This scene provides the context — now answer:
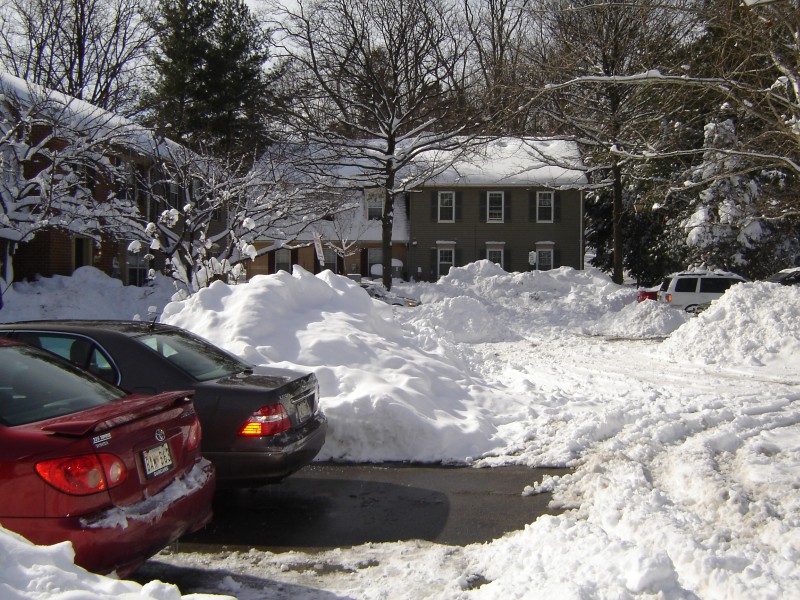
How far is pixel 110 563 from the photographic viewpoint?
387cm

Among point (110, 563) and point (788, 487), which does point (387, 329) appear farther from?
point (110, 563)

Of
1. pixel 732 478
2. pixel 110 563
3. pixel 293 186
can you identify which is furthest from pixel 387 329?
pixel 293 186

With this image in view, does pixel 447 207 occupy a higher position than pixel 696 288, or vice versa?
pixel 447 207

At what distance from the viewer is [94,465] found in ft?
12.7

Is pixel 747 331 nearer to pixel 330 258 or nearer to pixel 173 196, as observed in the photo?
pixel 173 196

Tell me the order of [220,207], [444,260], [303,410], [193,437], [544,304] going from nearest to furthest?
1. [193,437]
2. [303,410]
3. [220,207]
4. [544,304]
5. [444,260]

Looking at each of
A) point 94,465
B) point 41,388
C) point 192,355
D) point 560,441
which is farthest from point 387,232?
point 94,465

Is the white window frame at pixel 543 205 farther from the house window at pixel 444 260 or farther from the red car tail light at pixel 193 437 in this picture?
the red car tail light at pixel 193 437

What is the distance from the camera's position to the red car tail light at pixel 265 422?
19.9 feet

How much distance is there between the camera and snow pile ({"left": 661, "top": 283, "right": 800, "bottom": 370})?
46.1 ft

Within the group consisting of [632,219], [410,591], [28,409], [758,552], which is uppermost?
[632,219]

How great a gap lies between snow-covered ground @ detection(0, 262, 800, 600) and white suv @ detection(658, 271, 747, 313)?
6.74 metres

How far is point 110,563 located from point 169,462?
29.7 inches

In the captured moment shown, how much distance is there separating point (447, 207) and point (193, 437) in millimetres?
37873
